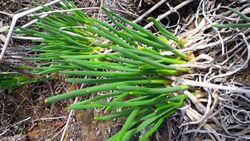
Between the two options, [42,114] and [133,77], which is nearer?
[133,77]

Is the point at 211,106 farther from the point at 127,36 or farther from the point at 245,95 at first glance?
the point at 127,36

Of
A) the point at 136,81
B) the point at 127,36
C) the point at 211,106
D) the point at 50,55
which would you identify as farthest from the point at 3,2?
the point at 211,106

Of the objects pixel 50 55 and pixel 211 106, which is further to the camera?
pixel 50 55

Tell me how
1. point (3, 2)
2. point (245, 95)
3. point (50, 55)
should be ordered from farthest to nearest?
point (3, 2), point (50, 55), point (245, 95)

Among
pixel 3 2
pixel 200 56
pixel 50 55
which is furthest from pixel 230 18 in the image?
pixel 3 2

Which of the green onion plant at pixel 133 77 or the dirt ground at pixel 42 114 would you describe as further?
the dirt ground at pixel 42 114

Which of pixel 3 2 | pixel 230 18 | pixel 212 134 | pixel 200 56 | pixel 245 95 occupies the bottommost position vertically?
pixel 212 134

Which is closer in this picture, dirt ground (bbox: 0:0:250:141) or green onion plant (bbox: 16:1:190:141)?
green onion plant (bbox: 16:1:190:141)

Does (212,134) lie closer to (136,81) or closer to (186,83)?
(186,83)

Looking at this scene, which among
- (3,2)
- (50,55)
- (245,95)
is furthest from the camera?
(3,2)

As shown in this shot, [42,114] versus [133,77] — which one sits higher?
[133,77]

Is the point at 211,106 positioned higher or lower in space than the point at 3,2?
lower
